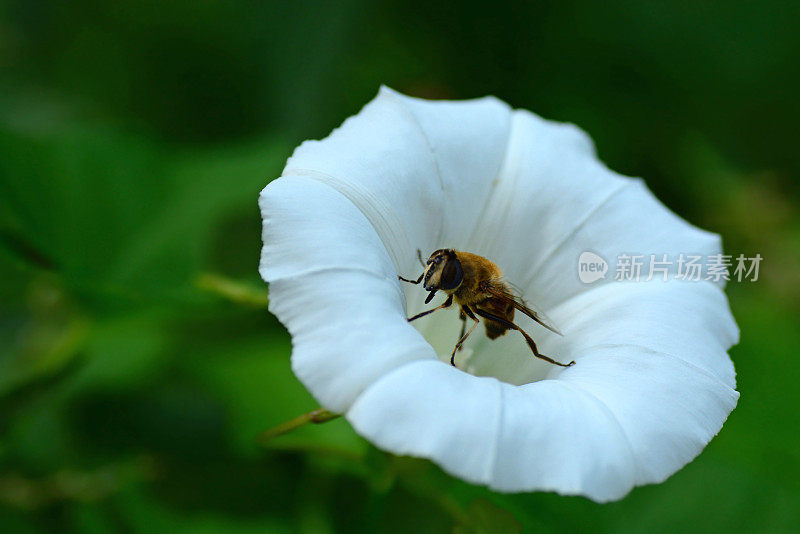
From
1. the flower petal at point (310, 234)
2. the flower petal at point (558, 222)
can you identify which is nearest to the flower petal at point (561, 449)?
the flower petal at point (310, 234)

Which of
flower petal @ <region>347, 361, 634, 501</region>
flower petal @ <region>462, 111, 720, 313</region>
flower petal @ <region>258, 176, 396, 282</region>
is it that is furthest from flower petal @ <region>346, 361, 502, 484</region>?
flower petal @ <region>462, 111, 720, 313</region>

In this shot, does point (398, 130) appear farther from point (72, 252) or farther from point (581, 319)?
point (72, 252)

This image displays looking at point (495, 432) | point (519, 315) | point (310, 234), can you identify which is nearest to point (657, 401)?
point (495, 432)

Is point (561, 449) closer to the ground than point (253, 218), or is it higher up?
higher up

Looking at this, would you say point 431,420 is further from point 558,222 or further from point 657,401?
point 558,222

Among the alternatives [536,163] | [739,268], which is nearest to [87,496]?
[536,163]

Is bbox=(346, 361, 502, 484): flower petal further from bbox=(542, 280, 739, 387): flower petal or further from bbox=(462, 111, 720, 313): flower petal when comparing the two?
bbox=(462, 111, 720, 313): flower petal
